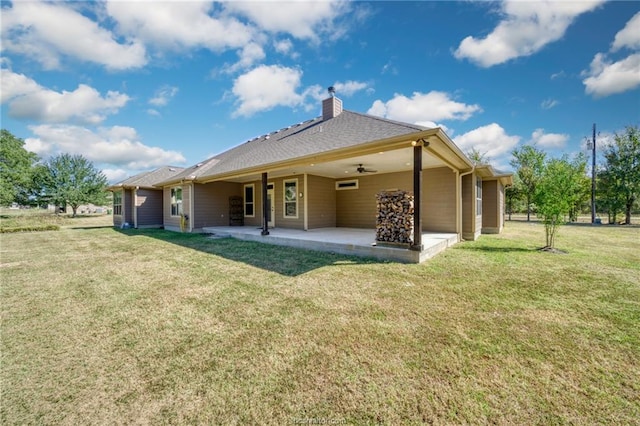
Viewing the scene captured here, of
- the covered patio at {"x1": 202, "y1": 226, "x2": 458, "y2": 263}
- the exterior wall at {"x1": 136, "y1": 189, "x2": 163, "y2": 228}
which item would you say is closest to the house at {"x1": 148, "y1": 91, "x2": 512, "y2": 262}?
the covered patio at {"x1": 202, "y1": 226, "x2": 458, "y2": 263}

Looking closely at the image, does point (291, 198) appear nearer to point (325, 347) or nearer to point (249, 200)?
point (249, 200)

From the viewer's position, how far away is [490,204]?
35.2ft

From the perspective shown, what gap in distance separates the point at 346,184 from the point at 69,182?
31.3 metres

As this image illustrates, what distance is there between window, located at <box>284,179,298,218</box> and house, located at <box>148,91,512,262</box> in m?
0.04

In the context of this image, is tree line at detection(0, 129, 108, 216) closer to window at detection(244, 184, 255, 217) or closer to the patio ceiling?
window at detection(244, 184, 255, 217)

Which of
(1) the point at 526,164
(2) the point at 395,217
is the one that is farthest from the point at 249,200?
(1) the point at 526,164

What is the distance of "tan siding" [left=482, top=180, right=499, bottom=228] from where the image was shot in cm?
1061

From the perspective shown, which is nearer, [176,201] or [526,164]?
[176,201]

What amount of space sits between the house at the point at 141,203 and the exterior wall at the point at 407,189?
35.8 feet

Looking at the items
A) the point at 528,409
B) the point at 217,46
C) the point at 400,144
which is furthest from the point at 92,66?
the point at 528,409

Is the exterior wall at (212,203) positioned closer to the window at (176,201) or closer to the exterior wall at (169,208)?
the exterior wall at (169,208)

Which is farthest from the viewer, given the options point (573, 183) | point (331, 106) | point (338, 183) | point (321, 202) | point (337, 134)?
point (338, 183)

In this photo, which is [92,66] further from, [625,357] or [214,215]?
[625,357]

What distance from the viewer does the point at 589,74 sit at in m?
11.9
